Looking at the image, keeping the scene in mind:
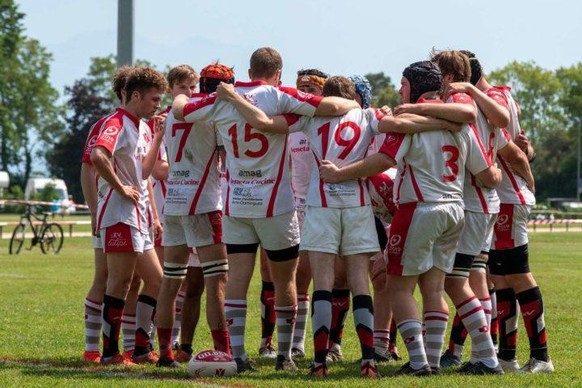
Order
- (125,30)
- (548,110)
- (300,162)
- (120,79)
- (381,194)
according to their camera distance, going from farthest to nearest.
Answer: (548,110) < (125,30) < (300,162) < (120,79) < (381,194)

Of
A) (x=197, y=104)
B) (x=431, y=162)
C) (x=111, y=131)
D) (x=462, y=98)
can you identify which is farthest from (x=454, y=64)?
(x=111, y=131)

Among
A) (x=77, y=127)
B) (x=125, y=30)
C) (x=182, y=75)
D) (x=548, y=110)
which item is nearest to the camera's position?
(x=182, y=75)

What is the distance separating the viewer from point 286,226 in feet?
28.7

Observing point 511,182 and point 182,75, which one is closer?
point 511,182

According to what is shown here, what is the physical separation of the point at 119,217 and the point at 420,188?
2398 mm

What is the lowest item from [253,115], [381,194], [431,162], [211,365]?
[211,365]

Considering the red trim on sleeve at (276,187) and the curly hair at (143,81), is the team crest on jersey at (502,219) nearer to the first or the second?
the red trim on sleeve at (276,187)

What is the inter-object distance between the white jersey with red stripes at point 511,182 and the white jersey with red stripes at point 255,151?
1643 mm

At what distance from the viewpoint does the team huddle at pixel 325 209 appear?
838 cm

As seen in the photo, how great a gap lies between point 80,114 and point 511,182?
3757 inches

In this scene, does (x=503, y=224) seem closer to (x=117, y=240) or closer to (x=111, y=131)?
(x=117, y=240)

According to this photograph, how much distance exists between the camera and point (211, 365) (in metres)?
8.44

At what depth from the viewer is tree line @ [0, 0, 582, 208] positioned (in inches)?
3984

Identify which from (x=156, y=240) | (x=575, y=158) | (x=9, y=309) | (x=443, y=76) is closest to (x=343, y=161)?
(x=443, y=76)
